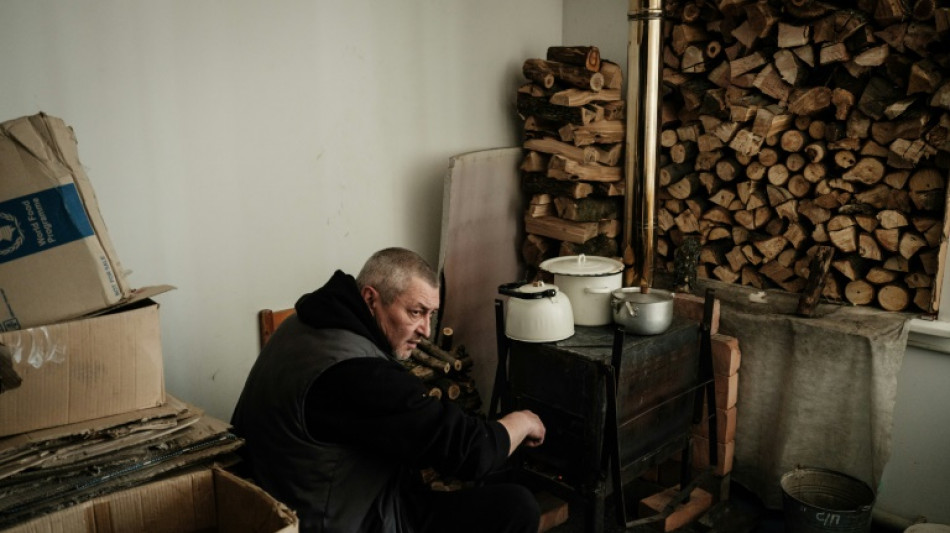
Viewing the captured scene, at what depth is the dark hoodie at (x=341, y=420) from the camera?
2004 mm

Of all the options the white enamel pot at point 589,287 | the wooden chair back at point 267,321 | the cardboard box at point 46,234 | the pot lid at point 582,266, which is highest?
the cardboard box at point 46,234

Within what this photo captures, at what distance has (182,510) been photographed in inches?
79.9

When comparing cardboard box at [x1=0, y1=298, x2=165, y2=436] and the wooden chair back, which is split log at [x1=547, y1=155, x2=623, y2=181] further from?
cardboard box at [x1=0, y1=298, x2=165, y2=436]

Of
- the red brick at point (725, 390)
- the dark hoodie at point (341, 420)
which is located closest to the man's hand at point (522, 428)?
the dark hoodie at point (341, 420)

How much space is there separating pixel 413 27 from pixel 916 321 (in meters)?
2.33

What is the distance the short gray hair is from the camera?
2.28 m

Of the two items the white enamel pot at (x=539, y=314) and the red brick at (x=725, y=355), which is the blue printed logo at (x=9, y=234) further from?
the red brick at (x=725, y=355)

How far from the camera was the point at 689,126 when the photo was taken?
3398mm

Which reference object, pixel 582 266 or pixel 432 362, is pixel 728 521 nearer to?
pixel 582 266

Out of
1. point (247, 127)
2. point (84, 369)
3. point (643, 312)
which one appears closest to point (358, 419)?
point (84, 369)

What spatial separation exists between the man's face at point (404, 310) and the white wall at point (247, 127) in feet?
2.87

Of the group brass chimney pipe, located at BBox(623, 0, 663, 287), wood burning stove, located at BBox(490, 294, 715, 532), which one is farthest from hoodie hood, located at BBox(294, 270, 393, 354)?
brass chimney pipe, located at BBox(623, 0, 663, 287)

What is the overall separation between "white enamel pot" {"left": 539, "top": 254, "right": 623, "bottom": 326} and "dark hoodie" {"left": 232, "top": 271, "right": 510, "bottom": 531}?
901 mm

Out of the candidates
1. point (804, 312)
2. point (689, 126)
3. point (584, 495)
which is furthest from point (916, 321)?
point (584, 495)
